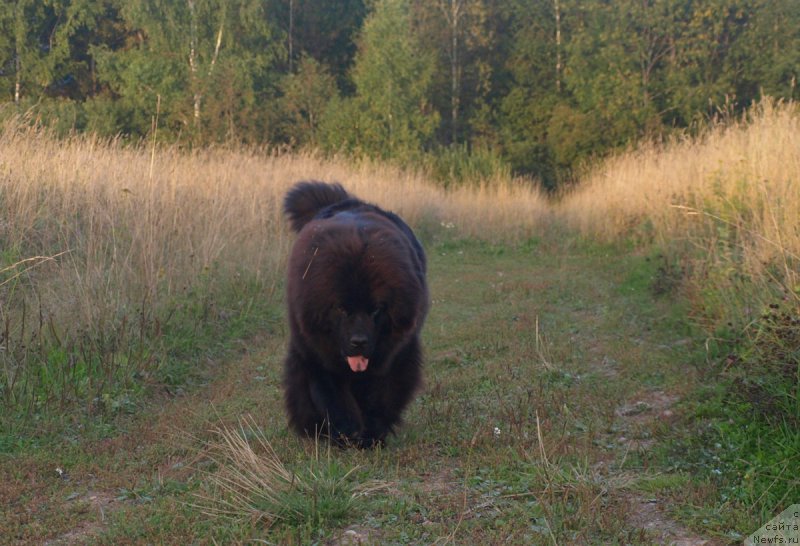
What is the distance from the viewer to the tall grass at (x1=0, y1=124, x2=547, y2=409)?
580 centimetres

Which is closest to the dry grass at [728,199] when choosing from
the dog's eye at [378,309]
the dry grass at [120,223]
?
the dog's eye at [378,309]

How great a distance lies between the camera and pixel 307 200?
5.95 metres

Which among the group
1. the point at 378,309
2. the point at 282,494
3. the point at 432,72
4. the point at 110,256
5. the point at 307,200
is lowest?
the point at 282,494

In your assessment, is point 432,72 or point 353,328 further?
point 432,72

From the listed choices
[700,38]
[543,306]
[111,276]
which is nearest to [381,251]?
[111,276]

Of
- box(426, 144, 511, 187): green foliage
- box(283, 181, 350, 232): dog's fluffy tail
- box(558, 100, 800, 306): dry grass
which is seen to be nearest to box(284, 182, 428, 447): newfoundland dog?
box(283, 181, 350, 232): dog's fluffy tail

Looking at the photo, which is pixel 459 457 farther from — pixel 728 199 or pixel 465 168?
pixel 465 168

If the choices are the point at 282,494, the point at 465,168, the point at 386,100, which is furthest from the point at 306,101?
the point at 282,494

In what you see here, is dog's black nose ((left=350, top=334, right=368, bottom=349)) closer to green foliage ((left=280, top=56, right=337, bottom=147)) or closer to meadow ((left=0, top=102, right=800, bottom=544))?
meadow ((left=0, top=102, right=800, bottom=544))

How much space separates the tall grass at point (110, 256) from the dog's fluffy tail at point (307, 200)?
1.64 metres

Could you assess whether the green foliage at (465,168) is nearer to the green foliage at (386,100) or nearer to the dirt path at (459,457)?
the green foliage at (386,100)

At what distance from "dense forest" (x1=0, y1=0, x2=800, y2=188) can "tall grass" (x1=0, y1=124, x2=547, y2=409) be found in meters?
13.6

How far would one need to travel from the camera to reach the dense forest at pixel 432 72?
94.4ft

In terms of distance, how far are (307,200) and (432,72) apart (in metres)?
25.6
